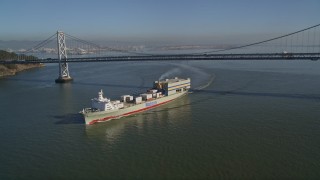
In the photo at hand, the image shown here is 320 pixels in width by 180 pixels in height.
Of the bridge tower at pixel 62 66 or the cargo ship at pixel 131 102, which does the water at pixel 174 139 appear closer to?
the cargo ship at pixel 131 102

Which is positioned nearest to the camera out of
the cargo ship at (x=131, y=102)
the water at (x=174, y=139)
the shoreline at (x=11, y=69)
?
the water at (x=174, y=139)

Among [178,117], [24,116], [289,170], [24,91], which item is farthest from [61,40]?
[289,170]

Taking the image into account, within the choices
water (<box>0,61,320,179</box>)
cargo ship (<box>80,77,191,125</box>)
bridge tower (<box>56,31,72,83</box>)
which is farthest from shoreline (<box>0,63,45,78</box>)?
cargo ship (<box>80,77,191,125</box>)

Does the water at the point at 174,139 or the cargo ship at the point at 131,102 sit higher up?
the cargo ship at the point at 131,102

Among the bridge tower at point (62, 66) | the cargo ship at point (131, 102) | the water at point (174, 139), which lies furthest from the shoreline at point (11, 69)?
the cargo ship at point (131, 102)

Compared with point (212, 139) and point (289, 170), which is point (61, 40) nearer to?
point (212, 139)
